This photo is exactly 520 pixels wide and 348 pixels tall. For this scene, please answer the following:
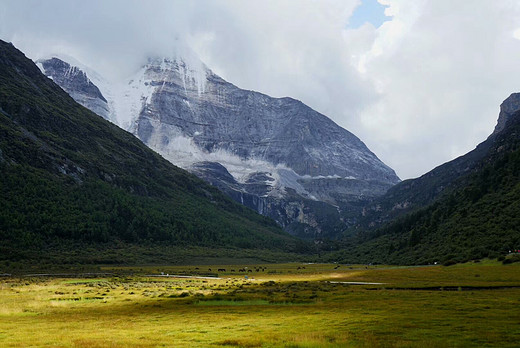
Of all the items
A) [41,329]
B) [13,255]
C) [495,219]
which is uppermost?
[495,219]

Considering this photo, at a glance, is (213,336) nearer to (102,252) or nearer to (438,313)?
(438,313)

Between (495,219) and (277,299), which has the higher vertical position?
(495,219)

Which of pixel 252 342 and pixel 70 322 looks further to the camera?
pixel 70 322

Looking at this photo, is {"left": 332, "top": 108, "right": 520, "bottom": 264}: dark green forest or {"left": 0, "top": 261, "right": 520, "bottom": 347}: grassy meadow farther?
{"left": 332, "top": 108, "right": 520, "bottom": 264}: dark green forest

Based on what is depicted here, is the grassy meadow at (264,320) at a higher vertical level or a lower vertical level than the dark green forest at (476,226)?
lower

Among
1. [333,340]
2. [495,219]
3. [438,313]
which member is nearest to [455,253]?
[495,219]

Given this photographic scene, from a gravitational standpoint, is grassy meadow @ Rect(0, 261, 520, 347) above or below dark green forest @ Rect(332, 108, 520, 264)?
below

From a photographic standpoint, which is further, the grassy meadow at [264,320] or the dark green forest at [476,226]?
the dark green forest at [476,226]

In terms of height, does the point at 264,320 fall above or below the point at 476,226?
below

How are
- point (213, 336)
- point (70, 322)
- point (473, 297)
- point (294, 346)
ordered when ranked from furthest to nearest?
1. point (473, 297)
2. point (70, 322)
3. point (213, 336)
4. point (294, 346)

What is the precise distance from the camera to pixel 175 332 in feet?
122

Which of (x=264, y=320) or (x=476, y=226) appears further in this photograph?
(x=476, y=226)

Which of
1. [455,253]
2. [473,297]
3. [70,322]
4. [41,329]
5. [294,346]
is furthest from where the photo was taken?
[455,253]

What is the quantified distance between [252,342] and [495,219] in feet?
433
